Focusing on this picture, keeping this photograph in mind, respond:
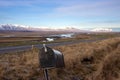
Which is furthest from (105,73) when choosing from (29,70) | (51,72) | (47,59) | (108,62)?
(47,59)

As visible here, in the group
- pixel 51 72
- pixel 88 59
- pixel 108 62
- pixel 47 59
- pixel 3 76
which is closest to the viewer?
pixel 47 59

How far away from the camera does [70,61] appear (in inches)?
487

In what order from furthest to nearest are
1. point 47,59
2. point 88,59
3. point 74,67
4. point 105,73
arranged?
1. point 88,59
2. point 74,67
3. point 105,73
4. point 47,59

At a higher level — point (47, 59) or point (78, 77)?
point (47, 59)

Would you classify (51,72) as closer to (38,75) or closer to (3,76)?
(38,75)

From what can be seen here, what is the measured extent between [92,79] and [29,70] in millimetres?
3125

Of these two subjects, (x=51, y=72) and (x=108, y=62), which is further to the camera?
(x=108, y=62)

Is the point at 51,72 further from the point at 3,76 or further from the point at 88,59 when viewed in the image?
the point at 88,59

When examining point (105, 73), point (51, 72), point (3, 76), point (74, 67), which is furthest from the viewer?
point (74, 67)

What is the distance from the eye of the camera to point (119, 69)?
12539 mm

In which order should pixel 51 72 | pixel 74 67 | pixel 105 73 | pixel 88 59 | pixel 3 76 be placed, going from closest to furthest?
pixel 3 76, pixel 51 72, pixel 105 73, pixel 74 67, pixel 88 59

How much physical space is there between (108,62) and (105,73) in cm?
207

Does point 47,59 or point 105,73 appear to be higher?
point 47,59

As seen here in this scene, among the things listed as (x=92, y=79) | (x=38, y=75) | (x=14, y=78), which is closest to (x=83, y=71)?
(x=92, y=79)
